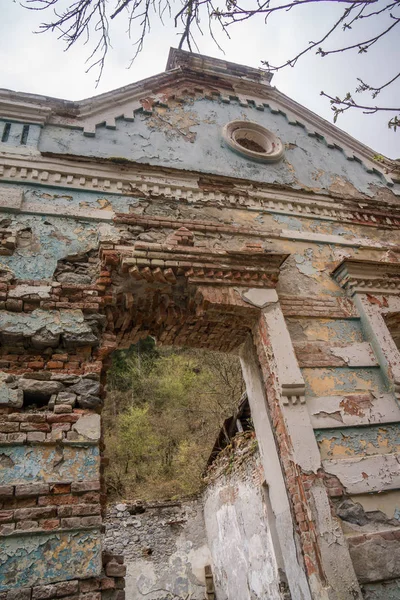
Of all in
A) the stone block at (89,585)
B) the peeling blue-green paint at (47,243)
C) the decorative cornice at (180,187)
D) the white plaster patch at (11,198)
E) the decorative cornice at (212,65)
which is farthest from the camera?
the decorative cornice at (212,65)

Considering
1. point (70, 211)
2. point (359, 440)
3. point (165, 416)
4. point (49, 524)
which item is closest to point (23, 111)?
point (70, 211)

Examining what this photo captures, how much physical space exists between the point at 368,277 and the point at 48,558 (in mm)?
4489

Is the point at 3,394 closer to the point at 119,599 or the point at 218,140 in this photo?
the point at 119,599

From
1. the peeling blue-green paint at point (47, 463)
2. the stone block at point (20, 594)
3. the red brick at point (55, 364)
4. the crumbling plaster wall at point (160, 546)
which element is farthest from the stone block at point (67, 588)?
the crumbling plaster wall at point (160, 546)

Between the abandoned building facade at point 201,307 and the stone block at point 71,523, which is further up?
the abandoned building facade at point 201,307

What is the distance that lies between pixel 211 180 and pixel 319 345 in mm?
2699

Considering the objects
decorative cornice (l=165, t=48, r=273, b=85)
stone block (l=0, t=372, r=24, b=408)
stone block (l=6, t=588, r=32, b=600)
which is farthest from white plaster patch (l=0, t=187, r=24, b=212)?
decorative cornice (l=165, t=48, r=273, b=85)

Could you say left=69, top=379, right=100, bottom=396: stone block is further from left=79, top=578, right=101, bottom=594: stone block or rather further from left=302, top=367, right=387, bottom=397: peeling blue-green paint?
left=302, top=367, right=387, bottom=397: peeling blue-green paint

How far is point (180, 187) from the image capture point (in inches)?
201

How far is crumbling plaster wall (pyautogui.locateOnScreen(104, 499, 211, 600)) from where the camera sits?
31.6 ft

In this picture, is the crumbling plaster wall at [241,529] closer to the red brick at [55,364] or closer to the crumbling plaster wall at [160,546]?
the crumbling plaster wall at [160,546]

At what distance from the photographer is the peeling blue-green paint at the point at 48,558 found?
2.50 m

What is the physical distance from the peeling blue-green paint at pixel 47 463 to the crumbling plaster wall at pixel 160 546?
8535 mm

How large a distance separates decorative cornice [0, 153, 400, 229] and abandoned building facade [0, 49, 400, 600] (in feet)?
0.08
